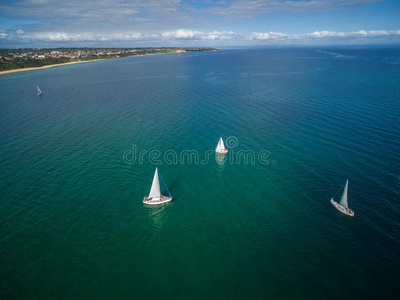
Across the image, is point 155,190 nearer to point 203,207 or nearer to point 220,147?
point 203,207

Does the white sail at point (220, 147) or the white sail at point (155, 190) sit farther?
the white sail at point (220, 147)

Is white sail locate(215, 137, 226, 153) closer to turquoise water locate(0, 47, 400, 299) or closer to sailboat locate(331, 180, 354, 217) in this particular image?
turquoise water locate(0, 47, 400, 299)

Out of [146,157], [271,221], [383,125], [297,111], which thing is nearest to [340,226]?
[271,221]

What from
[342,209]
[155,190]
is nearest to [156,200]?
[155,190]

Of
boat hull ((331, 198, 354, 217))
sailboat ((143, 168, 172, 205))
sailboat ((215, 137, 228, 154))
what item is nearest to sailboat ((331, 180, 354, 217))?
boat hull ((331, 198, 354, 217))

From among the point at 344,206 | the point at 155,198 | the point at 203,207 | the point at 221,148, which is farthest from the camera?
the point at 221,148

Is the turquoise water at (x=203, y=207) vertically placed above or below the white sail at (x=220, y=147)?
below

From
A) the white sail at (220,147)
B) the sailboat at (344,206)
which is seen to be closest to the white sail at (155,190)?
the white sail at (220,147)

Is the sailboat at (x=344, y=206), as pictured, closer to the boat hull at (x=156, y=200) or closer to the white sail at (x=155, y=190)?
the boat hull at (x=156, y=200)

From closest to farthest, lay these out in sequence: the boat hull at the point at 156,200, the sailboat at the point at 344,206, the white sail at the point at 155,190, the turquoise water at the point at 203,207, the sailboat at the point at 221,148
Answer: the turquoise water at the point at 203,207 → the sailboat at the point at 344,206 → the white sail at the point at 155,190 → the boat hull at the point at 156,200 → the sailboat at the point at 221,148
